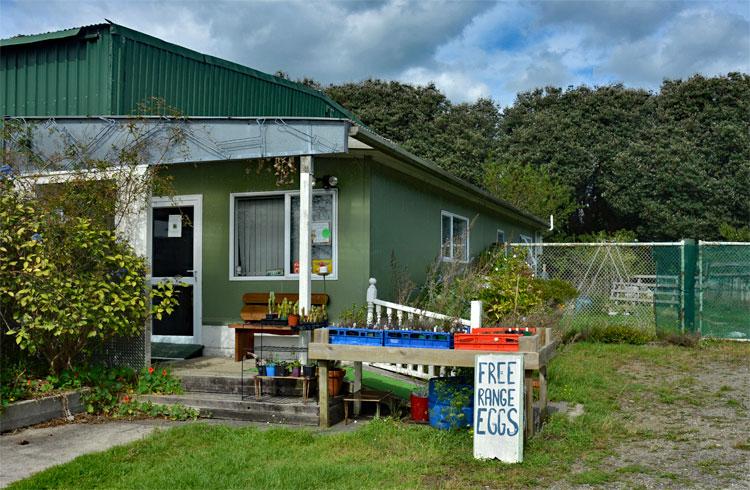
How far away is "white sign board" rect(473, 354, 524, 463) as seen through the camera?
17.6 feet

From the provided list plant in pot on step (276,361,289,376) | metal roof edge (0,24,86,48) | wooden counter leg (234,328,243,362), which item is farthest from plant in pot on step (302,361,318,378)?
metal roof edge (0,24,86,48)

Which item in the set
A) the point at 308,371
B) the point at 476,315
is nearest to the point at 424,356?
the point at 308,371

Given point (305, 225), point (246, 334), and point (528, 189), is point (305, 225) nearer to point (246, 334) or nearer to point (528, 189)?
point (246, 334)

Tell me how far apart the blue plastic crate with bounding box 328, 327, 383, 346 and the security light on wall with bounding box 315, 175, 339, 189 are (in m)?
2.92

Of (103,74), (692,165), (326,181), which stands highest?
(692,165)

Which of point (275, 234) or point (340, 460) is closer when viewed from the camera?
point (340, 460)

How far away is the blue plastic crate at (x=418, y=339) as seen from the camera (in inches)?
246

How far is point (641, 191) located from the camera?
30016 mm

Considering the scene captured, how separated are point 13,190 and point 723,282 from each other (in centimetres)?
1114

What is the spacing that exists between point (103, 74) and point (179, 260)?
3043 millimetres

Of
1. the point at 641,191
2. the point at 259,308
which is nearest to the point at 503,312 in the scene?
the point at 259,308

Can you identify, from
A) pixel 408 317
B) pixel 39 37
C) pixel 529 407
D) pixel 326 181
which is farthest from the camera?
pixel 39 37

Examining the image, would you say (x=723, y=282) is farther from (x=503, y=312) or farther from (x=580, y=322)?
(x=503, y=312)

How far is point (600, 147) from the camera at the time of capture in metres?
31.0
